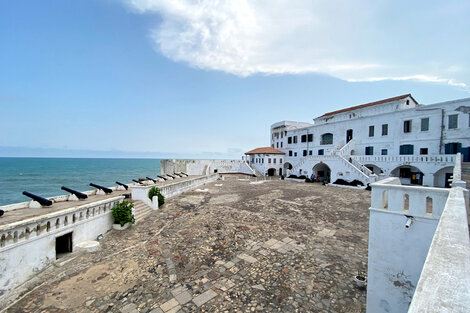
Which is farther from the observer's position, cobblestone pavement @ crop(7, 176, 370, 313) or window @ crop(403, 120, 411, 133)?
window @ crop(403, 120, 411, 133)

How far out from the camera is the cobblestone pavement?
18.6ft

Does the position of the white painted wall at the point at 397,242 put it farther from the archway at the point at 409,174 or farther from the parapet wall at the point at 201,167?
the parapet wall at the point at 201,167

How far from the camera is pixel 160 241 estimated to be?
30.8 ft

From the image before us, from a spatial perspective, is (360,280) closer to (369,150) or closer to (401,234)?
(401,234)

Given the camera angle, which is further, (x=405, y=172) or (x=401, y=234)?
(x=405, y=172)

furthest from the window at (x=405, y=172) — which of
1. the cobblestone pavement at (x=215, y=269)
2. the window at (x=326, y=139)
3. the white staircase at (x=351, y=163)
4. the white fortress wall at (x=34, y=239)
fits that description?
the white fortress wall at (x=34, y=239)

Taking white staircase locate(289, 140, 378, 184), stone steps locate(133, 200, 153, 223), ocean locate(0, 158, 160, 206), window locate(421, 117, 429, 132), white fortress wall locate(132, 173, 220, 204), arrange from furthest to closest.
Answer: ocean locate(0, 158, 160, 206)
white staircase locate(289, 140, 378, 184)
window locate(421, 117, 429, 132)
white fortress wall locate(132, 173, 220, 204)
stone steps locate(133, 200, 153, 223)

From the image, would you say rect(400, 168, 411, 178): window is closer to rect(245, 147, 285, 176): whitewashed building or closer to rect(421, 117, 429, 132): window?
rect(421, 117, 429, 132): window

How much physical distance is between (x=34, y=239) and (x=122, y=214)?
384 centimetres

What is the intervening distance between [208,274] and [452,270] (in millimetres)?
6612

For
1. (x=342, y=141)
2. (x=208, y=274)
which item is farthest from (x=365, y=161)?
(x=208, y=274)

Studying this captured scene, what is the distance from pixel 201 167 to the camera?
4359cm

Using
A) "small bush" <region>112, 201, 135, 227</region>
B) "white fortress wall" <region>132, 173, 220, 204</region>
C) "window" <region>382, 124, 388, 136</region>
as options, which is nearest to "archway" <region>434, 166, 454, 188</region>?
"window" <region>382, 124, 388, 136</region>

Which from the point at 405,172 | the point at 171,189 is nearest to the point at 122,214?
the point at 171,189
